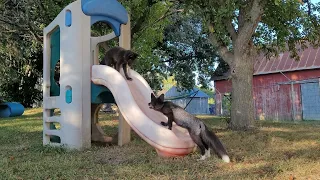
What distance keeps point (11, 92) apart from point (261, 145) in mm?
21438

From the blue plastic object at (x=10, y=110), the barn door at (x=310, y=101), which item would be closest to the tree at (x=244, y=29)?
the barn door at (x=310, y=101)

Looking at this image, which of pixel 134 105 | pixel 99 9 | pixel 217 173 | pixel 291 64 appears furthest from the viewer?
pixel 291 64

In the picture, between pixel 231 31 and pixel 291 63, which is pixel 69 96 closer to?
pixel 231 31

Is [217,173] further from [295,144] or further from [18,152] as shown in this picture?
[18,152]

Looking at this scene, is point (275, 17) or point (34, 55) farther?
point (34, 55)

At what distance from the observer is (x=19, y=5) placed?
1277cm

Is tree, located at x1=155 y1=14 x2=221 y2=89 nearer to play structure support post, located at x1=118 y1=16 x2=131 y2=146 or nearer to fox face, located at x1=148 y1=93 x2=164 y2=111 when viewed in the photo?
play structure support post, located at x1=118 y1=16 x2=131 y2=146

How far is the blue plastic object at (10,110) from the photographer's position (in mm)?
16861

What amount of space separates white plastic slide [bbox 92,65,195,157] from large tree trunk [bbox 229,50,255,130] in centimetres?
293

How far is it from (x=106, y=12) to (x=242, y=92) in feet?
13.4

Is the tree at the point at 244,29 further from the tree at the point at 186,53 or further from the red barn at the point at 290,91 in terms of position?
the tree at the point at 186,53

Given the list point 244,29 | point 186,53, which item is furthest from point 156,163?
point 186,53

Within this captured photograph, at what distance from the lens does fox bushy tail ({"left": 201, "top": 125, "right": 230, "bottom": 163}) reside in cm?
481

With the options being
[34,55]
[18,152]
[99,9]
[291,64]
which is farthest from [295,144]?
[34,55]
